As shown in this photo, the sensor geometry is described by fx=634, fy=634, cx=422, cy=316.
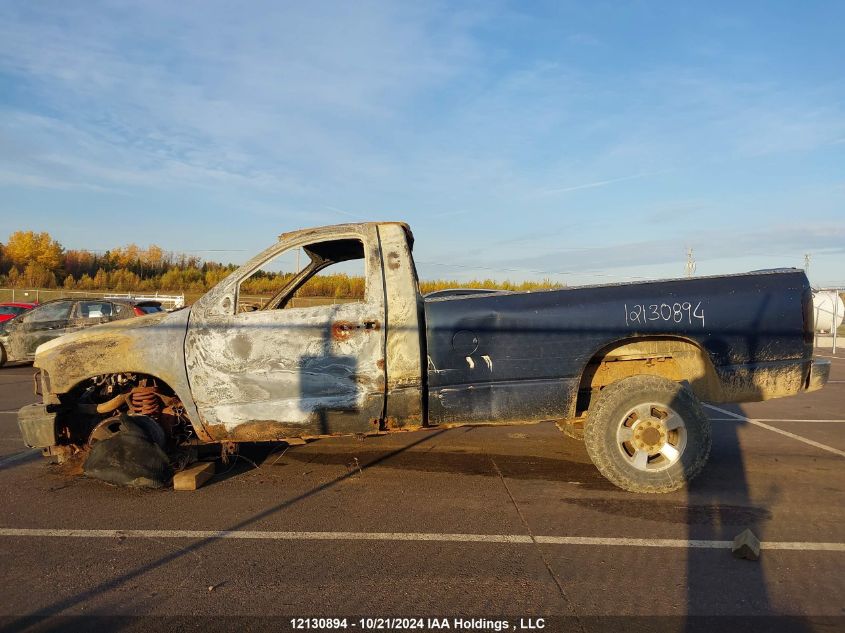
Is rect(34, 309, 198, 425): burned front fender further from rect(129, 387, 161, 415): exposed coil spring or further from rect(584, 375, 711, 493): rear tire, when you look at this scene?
rect(584, 375, 711, 493): rear tire

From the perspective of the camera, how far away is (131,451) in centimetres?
530

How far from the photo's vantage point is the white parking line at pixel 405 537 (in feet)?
13.6

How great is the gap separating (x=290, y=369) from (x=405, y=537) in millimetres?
1745

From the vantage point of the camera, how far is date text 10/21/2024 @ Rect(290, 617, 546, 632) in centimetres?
312

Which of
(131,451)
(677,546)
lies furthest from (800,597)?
(131,451)

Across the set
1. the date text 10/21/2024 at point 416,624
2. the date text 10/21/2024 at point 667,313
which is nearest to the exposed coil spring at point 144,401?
the date text 10/21/2024 at point 416,624

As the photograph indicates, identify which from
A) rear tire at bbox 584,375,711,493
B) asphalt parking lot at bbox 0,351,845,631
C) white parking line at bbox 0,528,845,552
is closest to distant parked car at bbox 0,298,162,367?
asphalt parking lot at bbox 0,351,845,631

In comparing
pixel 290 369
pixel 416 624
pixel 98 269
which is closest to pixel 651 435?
pixel 416 624

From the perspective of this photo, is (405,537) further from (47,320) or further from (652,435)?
(47,320)

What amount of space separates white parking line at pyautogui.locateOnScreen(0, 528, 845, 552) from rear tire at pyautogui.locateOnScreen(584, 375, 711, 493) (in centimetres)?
95

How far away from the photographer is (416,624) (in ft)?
10.3

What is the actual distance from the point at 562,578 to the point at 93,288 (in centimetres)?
4600

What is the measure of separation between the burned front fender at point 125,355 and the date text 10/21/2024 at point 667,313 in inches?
147

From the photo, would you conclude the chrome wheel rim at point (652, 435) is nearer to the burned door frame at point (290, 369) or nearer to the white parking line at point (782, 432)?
the burned door frame at point (290, 369)
